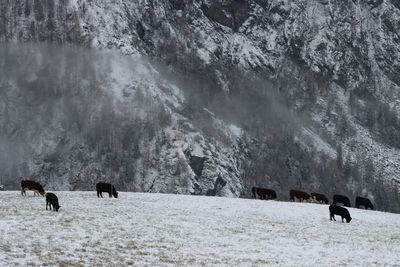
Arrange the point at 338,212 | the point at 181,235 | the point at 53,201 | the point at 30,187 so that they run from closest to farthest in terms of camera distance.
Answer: the point at 181,235 < the point at 53,201 < the point at 338,212 < the point at 30,187

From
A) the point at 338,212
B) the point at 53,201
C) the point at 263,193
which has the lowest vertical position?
the point at 53,201

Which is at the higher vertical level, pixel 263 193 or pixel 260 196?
pixel 263 193

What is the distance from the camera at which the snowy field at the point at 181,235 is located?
106 ft

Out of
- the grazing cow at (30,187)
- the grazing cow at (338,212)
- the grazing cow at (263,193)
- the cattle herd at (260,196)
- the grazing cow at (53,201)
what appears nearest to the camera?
the grazing cow at (53,201)

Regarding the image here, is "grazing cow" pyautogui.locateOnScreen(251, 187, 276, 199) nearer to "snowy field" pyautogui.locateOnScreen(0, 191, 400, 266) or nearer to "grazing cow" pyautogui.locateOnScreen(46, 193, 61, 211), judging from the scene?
"snowy field" pyautogui.locateOnScreen(0, 191, 400, 266)

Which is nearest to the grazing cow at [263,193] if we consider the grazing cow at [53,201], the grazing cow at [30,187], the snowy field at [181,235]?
the snowy field at [181,235]

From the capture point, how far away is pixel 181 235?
130ft

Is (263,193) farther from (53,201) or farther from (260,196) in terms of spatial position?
(53,201)

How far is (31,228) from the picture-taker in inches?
1426

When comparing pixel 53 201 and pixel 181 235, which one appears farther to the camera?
pixel 53 201

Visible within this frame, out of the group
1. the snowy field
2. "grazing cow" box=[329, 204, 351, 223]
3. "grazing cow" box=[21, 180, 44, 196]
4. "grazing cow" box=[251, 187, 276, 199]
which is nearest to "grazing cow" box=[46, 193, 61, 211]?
the snowy field

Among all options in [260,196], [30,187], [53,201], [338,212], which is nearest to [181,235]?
[53,201]

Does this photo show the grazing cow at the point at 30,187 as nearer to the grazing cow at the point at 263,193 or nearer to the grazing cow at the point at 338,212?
the grazing cow at the point at 263,193

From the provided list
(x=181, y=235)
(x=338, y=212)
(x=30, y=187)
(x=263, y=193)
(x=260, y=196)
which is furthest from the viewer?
(x=260, y=196)
